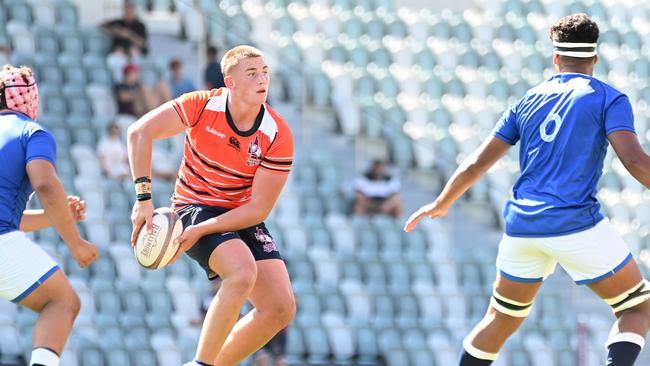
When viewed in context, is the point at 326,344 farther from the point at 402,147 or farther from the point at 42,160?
the point at 42,160

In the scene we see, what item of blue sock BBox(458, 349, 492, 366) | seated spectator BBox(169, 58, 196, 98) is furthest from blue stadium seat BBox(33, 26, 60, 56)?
blue sock BBox(458, 349, 492, 366)

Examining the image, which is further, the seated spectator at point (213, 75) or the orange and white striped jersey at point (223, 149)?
the seated spectator at point (213, 75)

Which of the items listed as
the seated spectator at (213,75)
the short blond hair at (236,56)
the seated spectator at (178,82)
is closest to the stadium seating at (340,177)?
the seated spectator at (178,82)

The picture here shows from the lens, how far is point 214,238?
25.6 feet

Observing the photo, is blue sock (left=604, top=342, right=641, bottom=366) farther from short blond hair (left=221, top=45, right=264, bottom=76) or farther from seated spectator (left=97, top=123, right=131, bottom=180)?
seated spectator (left=97, top=123, right=131, bottom=180)

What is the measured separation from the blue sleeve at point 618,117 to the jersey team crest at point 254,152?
1929 millimetres

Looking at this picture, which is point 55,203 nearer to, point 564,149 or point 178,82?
point 564,149

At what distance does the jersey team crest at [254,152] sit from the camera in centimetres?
791

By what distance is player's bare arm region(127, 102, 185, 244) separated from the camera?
25.2 feet

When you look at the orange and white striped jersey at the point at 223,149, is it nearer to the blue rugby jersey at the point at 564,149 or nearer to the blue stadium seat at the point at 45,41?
the blue rugby jersey at the point at 564,149

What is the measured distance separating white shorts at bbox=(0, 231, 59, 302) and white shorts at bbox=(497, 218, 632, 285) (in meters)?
2.52

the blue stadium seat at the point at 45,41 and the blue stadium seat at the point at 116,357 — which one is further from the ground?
the blue stadium seat at the point at 45,41

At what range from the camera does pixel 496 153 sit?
7.62m

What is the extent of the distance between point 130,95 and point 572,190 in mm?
8813
